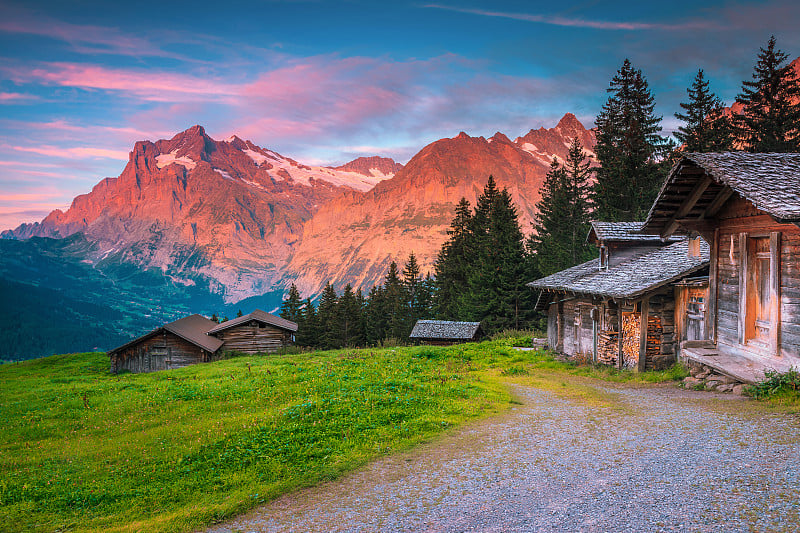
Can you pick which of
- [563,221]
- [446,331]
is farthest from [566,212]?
[446,331]

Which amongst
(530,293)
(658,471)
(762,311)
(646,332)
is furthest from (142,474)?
(530,293)

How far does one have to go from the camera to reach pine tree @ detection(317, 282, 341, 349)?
70.7 meters

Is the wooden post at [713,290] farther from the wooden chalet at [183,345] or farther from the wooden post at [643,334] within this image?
the wooden chalet at [183,345]

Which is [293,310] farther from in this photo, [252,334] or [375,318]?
[252,334]

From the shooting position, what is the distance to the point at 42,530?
21.8ft

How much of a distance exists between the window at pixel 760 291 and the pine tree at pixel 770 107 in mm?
38366

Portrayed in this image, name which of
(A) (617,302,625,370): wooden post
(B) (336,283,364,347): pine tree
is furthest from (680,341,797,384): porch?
(B) (336,283,364,347): pine tree

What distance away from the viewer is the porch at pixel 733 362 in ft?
38.7

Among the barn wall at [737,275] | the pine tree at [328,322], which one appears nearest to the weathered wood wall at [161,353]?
the pine tree at [328,322]

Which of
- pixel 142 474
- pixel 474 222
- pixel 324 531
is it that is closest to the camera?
pixel 324 531

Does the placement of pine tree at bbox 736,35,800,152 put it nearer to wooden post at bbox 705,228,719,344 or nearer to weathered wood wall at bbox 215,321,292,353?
wooden post at bbox 705,228,719,344

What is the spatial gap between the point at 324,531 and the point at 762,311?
12851mm

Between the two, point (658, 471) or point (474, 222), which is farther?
point (474, 222)

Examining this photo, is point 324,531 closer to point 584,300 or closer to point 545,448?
point 545,448
